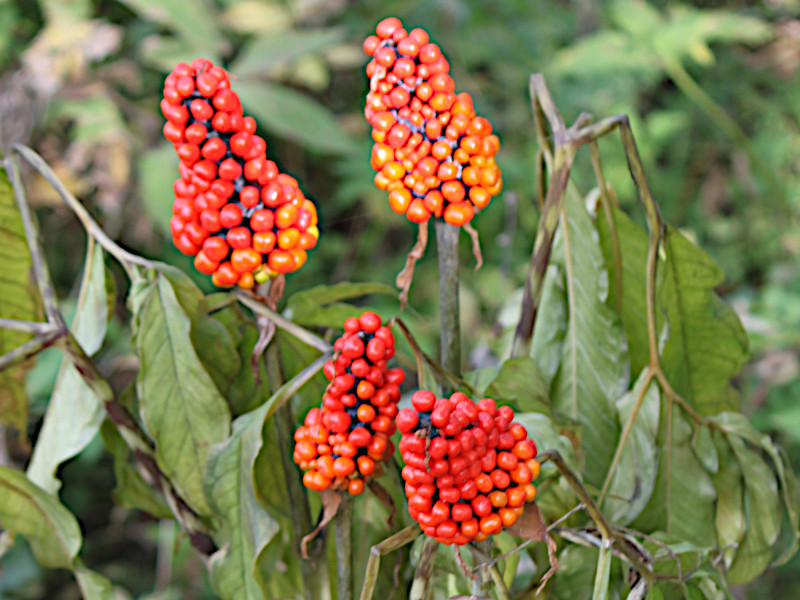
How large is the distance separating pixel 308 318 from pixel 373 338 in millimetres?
97

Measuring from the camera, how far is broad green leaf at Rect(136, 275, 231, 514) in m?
0.31

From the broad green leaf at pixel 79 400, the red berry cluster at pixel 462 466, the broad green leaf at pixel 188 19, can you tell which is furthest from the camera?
the broad green leaf at pixel 188 19

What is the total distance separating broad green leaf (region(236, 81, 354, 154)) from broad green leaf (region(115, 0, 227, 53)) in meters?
0.07

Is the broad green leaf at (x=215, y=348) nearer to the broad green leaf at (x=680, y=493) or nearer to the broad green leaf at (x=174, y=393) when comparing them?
the broad green leaf at (x=174, y=393)

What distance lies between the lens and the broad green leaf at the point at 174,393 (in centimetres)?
31

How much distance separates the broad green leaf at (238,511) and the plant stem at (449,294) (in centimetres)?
9

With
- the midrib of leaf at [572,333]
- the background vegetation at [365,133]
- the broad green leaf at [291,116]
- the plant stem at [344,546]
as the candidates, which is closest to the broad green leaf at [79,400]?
the plant stem at [344,546]

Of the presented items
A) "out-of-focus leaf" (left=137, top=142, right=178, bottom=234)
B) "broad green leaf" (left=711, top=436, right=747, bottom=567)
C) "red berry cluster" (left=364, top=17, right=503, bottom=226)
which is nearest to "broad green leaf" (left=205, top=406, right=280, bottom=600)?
"red berry cluster" (left=364, top=17, right=503, bottom=226)

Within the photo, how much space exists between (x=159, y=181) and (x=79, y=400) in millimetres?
608

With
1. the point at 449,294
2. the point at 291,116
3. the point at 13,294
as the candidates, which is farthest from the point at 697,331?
the point at 291,116

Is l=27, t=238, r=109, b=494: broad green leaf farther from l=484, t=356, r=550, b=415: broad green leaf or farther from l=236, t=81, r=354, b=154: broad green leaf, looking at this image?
l=236, t=81, r=354, b=154: broad green leaf


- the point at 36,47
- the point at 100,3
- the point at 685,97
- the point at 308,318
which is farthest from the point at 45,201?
the point at 685,97

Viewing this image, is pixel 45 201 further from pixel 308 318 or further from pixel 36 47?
pixel 308 318

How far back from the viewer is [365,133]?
1.32 meters
